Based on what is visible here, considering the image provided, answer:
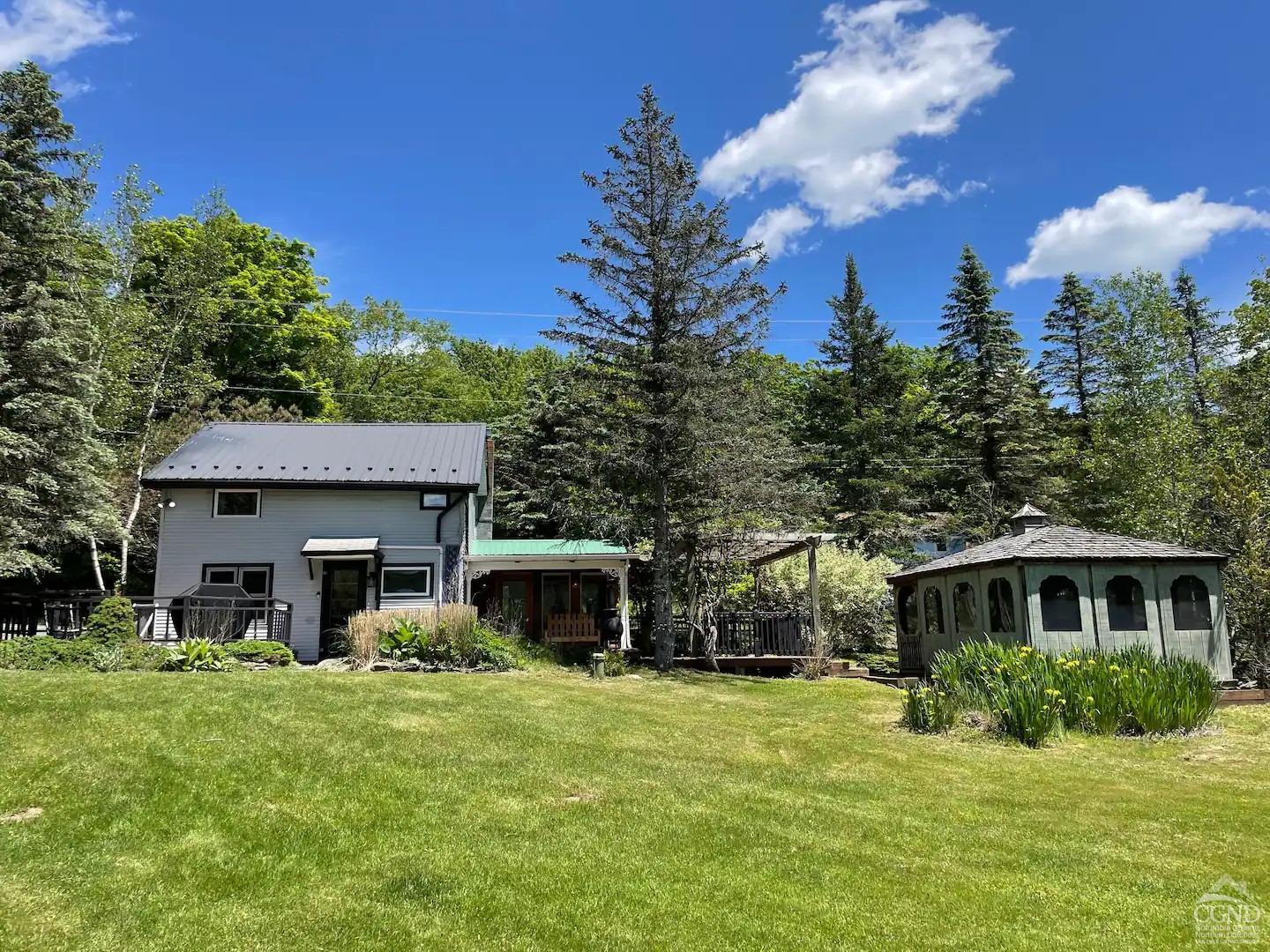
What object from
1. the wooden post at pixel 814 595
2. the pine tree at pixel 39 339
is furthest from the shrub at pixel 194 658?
the wooden post at pixel 814 595

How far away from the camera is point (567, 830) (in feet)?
18.7

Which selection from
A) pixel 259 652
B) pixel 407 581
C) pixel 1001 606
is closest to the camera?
pixel 259 652

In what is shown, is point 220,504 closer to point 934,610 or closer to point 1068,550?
point 934,610

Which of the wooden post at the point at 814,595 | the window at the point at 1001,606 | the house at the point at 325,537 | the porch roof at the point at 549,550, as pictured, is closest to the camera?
the window at the point at 1001,606

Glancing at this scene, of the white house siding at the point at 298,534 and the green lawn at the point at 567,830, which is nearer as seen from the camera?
the green lawn at the point at 567,830

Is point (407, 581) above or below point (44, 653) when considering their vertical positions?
above

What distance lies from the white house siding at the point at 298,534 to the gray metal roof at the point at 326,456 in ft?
1.39

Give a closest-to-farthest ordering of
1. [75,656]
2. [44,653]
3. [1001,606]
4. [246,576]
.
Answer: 1. [44,653]
2. [75,656]
3. [1001,606]
4. [246,576]

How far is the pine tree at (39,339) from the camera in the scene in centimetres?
1509

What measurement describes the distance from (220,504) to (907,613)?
1808 centimetres

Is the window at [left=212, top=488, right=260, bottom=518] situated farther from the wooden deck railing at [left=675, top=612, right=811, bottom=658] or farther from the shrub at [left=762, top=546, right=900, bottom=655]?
the shrub at [left=762, top=546, right=900, bottom=655]

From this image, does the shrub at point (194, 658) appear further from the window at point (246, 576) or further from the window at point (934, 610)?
the window at point (934, 610)

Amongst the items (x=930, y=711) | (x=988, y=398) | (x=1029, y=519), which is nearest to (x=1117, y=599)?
(x=1029, y=519)

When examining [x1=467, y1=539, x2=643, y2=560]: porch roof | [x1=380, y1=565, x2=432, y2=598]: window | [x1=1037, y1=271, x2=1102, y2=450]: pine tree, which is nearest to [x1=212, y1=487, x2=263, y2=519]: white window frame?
[x1=380, y1=565, x2=432, y2=598]: window
